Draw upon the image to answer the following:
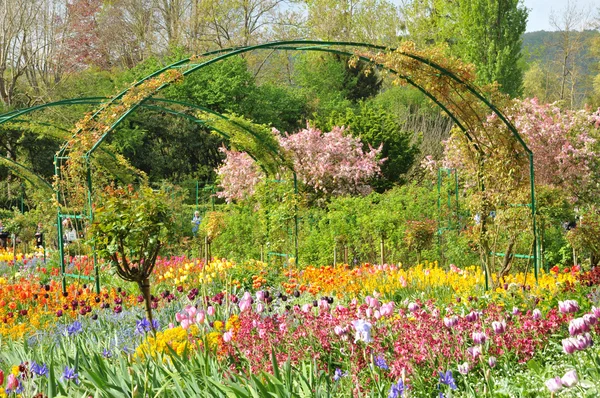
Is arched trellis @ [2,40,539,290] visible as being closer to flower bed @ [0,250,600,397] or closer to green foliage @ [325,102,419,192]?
flower bed @ [0,250,600,397]

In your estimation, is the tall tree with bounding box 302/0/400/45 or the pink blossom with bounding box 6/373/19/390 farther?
the tall tree with bounding box 302/0/400/45

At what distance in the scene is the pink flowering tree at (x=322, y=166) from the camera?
48.2 feet

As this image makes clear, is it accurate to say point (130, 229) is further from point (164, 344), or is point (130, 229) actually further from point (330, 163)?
point (330, 163)

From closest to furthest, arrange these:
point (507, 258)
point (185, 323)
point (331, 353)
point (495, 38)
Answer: point (331, 353), point (185, 323), point (507, 258), point (495, 38)

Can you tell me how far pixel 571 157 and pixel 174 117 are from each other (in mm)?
12729

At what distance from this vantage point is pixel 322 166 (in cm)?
1452

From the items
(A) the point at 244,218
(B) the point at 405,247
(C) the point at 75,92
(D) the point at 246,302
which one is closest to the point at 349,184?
(A) the point at 244,218

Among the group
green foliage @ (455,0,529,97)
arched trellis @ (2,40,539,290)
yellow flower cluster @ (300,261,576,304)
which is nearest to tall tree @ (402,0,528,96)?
green foliage @ (455,0,529,97)

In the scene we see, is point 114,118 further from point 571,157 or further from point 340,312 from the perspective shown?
point 571,157

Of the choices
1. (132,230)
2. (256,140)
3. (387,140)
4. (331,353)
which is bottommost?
(331,353)

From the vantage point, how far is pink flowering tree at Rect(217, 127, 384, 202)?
14680 mm

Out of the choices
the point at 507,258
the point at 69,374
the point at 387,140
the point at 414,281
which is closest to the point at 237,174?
the point at 387,140

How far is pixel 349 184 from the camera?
1518 cm

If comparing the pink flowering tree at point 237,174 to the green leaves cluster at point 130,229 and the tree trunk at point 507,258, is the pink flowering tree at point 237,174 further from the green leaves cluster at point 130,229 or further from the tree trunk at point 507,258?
the green leaves cluster at point 130,229
